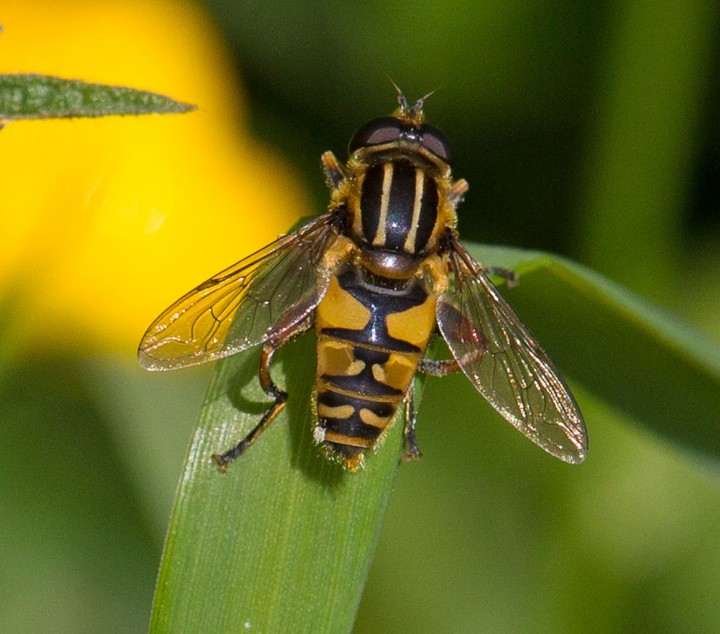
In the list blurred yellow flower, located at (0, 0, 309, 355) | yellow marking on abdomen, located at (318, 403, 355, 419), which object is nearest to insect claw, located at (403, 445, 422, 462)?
yellow marking on abdomen, located at (318, 403, 355, 419)

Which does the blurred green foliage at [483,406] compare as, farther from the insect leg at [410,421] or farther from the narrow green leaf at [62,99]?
the narrow green leaf at [62,99]

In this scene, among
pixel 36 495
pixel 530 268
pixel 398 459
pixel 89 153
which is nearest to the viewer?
pixel 398 459

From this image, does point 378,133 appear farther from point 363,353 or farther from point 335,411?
point 335,411

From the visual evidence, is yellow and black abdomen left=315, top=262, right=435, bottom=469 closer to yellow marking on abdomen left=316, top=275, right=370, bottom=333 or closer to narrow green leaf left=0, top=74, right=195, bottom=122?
yellow marking on abdomen left=316, top=275, right=370, bottom=333

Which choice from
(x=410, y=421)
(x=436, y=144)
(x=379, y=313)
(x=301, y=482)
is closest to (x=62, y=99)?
(x=301, y=482)

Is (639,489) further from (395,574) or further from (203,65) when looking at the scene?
(203,65)

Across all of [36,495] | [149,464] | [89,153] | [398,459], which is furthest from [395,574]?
[89,153]
